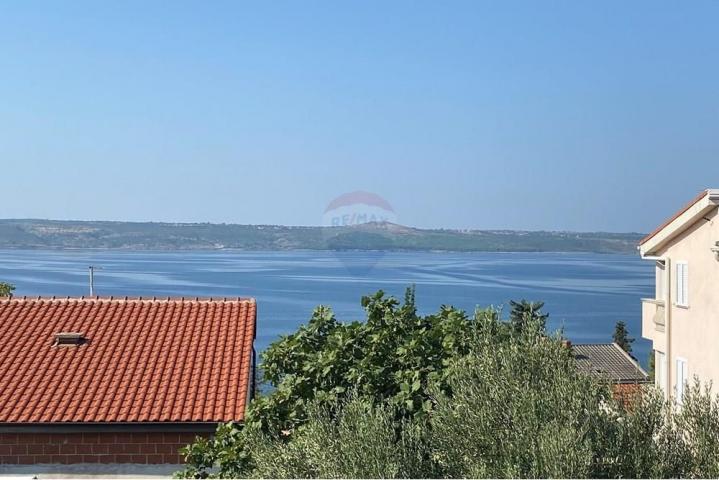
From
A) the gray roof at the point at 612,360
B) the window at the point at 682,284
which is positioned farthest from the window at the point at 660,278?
the gray roof at the point at 612,360

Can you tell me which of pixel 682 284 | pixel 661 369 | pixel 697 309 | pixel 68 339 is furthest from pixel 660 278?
pixel 68 339

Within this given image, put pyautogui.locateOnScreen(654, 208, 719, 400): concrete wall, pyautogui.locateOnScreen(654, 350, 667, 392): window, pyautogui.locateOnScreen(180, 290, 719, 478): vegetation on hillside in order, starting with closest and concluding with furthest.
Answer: pyautogui.locateOnScreen(180, 290, 719, 478): vegetation on hillside → pyautogui.locateOnScreen(654, 208, 719, 400): concrete wall → pyautogui.locateOnScreen(654, 350, 667, 392): window

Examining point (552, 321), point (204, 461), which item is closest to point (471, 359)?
point (204, 461)

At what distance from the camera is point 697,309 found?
62.5 ft

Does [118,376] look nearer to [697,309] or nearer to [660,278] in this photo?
[697,309]

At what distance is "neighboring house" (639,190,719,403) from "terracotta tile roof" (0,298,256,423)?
27.8 feet

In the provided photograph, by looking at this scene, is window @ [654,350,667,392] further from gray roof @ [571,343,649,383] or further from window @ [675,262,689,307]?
gray roof @ [571,343,649,383]

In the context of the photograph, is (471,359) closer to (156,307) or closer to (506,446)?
(506,446)

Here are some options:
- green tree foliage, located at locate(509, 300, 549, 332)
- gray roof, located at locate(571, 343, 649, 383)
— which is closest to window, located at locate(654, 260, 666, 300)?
green tree foliage, located at locate(509, 300, 549, 332)

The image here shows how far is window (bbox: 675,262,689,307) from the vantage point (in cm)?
1961

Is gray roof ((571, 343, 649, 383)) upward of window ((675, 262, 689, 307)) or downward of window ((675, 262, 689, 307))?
downward

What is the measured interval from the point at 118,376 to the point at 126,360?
60 cm

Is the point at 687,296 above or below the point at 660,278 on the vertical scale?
below

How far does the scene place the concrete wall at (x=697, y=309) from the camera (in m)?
18.3
